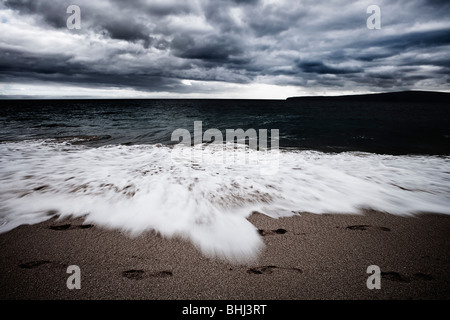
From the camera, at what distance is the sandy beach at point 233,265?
2137 millimetres

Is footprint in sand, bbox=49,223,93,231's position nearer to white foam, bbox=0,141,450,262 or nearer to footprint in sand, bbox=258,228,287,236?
white foam, bbox=0,141,450,262

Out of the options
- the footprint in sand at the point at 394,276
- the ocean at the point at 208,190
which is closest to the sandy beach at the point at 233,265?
the footprint in sand at the point at 394,276

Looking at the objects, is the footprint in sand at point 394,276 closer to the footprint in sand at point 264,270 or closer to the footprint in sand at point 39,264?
the footprint in sand at point 264,270

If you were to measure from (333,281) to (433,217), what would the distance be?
286cm

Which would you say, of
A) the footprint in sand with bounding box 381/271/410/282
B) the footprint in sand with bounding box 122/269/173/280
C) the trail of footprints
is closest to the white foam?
the trail of footprints

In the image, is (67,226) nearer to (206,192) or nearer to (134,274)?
(134,274)

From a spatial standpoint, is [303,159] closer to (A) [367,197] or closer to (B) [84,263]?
(A) [367,197]

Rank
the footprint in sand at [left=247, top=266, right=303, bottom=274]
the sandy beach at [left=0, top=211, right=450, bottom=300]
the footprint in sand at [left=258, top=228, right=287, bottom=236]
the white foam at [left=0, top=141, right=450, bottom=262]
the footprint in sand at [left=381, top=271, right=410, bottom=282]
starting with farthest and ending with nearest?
the white foam at [left=0, top=141, right=450, bottom=262] < the footprint in sand at [left=258, top=228, right=287, bottom=236] < the footprint in sand at [left=247, top=266, right=303, bottom=274] < the footprint in sand at [left=381, top=271, right=410, bottom=282] < the sandy beach at [left=0, top=211, right=450, bottom=300]

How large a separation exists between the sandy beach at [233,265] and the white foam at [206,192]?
0.30 m

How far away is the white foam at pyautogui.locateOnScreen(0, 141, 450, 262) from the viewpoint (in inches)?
131

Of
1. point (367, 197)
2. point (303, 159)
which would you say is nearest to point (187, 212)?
point (367, 197)

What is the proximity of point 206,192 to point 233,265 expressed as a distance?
7.17 ft

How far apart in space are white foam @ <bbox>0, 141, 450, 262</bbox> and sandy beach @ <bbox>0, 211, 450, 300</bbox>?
0.30m
